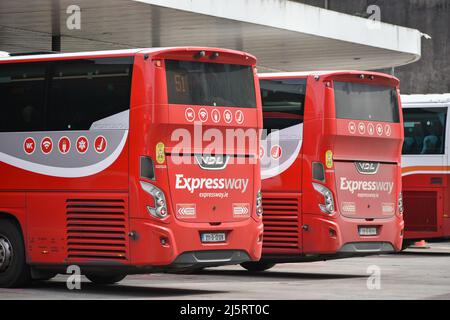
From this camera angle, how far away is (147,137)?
48.7 feet

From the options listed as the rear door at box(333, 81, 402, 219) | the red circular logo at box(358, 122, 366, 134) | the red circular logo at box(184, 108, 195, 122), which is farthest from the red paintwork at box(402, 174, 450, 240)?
the red circular logo at box(184, 108, 195, 122)

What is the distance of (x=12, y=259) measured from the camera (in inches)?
626

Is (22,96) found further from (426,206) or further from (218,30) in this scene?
(218,30)

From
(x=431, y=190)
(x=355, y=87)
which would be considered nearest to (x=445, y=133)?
(x=431, y=190)

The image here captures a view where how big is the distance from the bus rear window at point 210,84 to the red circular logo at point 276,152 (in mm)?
2739

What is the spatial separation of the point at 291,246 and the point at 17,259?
182 inches

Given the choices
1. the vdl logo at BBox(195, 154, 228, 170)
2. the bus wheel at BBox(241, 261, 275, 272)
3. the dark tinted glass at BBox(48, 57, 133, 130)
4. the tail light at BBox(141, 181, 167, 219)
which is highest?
the dark tinted glass at BBox(48, 57, 133, 130)

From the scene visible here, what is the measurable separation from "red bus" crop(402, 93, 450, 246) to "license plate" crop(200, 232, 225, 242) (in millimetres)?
9647

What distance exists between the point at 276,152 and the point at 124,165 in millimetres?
4302

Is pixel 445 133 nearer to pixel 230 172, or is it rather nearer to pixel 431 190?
pixel 431 190

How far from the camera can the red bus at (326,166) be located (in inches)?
727

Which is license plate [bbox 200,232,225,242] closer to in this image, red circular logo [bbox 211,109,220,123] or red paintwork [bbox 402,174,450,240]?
red circular logo [bbox 211,109,220,123]

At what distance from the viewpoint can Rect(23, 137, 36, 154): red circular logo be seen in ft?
51.8

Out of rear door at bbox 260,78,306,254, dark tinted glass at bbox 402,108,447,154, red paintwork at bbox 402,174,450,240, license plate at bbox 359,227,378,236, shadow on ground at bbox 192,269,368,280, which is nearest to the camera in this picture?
rear door at bbox 260,78,306,254
